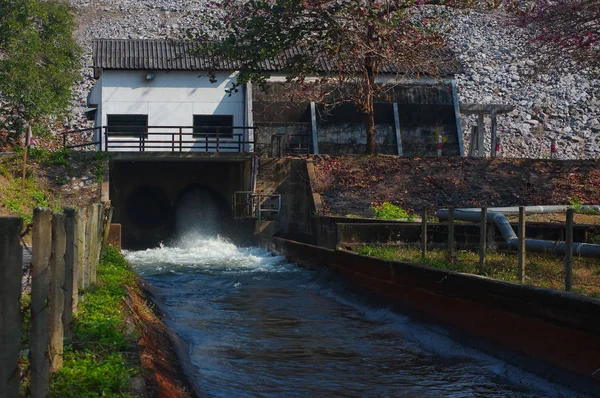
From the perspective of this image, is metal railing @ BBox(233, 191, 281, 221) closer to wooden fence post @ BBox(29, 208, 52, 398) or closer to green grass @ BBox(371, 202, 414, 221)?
green grass @ BBox(371, 202, 414, 221)

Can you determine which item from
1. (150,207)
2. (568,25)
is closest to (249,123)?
(150,207)

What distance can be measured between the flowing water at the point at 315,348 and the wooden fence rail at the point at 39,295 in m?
2.82

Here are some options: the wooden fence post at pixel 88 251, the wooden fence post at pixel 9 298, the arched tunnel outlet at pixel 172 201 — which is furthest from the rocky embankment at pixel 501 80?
the wooden fence post at pixel 9 298

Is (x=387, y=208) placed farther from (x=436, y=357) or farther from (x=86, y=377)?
(x=86, y=377)

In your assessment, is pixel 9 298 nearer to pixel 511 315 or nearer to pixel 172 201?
pixel 511 315

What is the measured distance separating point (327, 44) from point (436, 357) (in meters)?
17.9

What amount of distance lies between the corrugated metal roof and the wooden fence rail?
28209 millimetres

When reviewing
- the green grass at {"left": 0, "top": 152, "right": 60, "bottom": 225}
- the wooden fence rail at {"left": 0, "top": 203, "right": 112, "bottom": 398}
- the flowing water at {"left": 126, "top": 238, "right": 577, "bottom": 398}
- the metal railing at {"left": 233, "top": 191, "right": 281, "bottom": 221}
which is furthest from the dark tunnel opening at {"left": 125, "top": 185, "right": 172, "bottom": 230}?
the wooden fence rail at {"left": 0, "top": 203, "right": 112, "bottom": 398}

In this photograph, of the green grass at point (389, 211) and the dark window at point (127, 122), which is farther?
the dark window at point (127, 122)

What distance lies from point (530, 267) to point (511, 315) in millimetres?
2245

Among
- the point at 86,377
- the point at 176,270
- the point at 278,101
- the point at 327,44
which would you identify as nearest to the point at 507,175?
the point at 327,44

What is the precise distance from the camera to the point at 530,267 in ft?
41.1

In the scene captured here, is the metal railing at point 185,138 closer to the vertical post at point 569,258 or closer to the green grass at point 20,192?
the green grass at point 20,192

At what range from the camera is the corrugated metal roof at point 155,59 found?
117 feet
